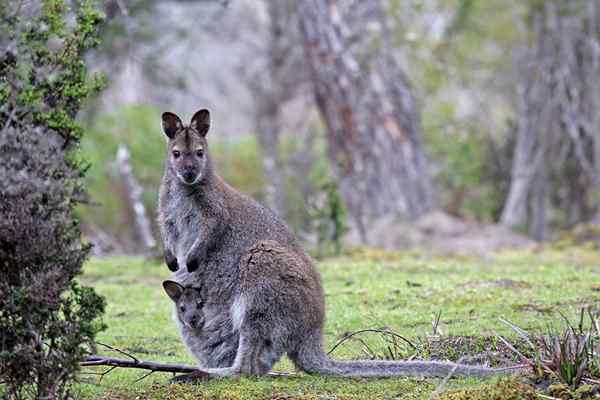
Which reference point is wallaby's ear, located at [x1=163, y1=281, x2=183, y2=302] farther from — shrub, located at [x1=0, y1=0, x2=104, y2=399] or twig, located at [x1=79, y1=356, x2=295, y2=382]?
shrub, located at [x1=0, y1=0, x2=104, y2=399]

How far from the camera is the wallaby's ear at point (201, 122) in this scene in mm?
6898

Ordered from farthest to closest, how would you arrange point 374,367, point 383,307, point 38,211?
point 383,307, point 374,367, point 38,211

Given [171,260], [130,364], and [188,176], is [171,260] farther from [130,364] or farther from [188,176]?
[130,364]

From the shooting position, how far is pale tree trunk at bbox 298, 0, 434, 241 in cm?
1526

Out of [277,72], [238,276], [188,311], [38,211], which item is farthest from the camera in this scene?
[277,72]

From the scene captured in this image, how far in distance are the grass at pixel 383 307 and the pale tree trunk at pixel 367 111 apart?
9.22 ft

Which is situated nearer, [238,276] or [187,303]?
[238,276]

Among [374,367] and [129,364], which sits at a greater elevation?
[129,364]

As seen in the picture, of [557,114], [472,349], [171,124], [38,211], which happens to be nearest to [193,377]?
[38,211]

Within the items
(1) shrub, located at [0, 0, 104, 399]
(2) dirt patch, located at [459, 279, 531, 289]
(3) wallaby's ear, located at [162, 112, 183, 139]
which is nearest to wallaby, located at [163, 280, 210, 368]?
(3) wallaby's ear, located at [162, 112, 183, 139]

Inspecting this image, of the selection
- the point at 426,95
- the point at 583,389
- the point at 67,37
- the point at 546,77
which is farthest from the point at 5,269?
the point at 426,95

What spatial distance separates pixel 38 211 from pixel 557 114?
568 inches

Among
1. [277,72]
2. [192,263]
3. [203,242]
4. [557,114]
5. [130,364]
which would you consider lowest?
[130,364]

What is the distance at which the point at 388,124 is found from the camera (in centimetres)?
1534
